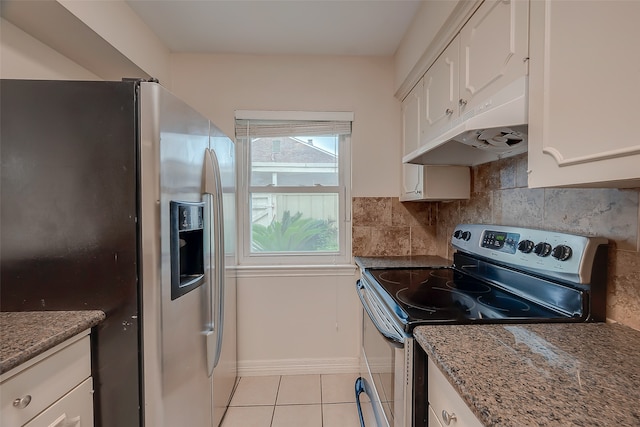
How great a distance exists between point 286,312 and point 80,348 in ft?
4.47

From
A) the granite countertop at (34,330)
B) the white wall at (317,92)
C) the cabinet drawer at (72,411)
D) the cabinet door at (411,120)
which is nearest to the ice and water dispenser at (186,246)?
the granite countertop at (34,330)

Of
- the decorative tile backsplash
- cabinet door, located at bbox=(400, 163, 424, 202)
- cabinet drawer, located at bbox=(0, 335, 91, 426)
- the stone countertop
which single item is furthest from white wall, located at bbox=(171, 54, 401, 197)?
cabinet drawer, located at bbox=(0, 335, 91, 426)

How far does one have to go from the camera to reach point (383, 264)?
6.01 ft

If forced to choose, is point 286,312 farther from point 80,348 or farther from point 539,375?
point 539,375

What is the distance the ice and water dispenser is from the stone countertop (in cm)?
97

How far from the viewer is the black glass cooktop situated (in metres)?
0.95

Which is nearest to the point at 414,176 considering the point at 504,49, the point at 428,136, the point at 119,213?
the point at 428,136

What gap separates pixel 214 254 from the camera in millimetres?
1422

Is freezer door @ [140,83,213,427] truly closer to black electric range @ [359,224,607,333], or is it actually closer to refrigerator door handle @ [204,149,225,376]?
refrigerator door handle @ [204,149,225,376]

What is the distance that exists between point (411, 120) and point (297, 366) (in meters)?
1.97

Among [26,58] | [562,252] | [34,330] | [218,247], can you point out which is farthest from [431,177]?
[26,58]

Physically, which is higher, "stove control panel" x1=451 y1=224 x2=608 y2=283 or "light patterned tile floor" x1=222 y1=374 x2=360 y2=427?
"stove control panel" x1=451 y1=224 x2=608 y2=283

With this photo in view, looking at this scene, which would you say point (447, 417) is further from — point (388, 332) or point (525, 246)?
point (525, 246)

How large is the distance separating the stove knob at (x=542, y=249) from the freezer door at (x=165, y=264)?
4.61 feet
